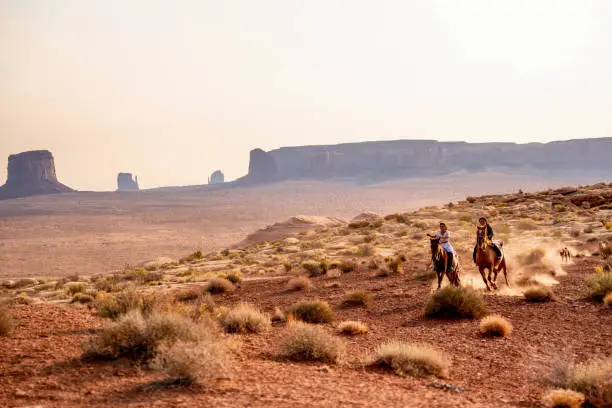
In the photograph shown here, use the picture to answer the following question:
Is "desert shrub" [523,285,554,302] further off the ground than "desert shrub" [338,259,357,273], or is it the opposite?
"desert shrub" [523,285,554,302]

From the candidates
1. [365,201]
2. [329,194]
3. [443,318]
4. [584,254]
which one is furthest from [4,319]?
[329,194]

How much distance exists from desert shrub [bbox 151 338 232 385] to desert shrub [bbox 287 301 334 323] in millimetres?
6087

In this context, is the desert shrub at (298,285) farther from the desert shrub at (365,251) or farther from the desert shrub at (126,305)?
the desert shrub at (365,251)

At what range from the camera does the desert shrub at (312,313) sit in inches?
526

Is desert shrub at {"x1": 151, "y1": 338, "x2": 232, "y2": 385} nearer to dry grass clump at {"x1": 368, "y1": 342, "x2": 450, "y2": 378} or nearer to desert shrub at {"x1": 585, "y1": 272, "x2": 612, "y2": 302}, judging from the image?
dry grass clump at {"x1": 368, "y1": 342, "x2": 450, "y2": 378}

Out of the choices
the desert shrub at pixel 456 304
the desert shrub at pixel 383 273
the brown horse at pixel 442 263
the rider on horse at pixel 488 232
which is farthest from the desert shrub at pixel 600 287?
the desert shrub at pixel 383 273

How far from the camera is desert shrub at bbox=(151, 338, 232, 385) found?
268 inches

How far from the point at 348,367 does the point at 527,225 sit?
2914 centimetres

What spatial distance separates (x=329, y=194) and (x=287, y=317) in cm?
14566

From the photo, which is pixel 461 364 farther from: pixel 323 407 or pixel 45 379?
pixel 45 379

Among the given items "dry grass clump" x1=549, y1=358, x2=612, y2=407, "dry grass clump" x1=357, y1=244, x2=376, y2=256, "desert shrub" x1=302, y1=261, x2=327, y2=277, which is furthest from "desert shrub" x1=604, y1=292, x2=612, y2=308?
"dry grass clump" x1=357, y1=244, x2=376, y2=256

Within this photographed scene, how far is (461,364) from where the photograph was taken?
9.40 meters

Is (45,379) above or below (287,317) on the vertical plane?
above

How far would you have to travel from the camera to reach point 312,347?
9016mm
